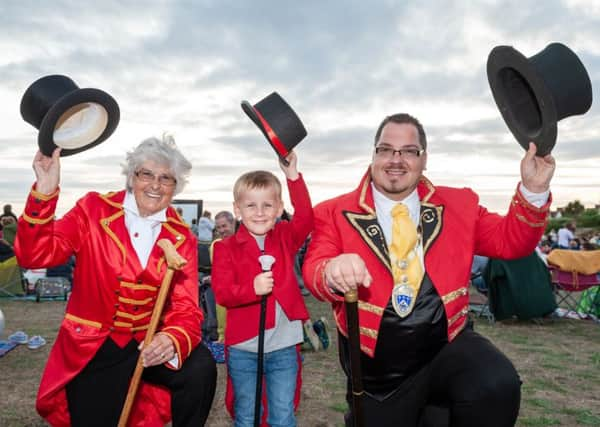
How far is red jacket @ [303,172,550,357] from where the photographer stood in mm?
2910

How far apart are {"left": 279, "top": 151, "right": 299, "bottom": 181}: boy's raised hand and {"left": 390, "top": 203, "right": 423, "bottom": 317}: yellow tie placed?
65 cm

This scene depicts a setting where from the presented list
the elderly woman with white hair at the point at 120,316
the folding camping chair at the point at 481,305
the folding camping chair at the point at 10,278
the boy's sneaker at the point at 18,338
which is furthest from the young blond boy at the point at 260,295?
the folding camping chair at the point at 10,278

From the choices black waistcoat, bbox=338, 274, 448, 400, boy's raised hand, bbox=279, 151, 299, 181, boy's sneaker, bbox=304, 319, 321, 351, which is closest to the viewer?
black waistcoat, bbox=338, 274, 448, 400

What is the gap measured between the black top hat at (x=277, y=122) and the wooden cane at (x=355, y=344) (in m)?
1.27

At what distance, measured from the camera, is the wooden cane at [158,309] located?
2794 mm

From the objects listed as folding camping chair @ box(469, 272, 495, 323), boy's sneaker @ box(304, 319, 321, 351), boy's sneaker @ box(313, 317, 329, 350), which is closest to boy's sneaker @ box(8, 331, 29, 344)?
boy's sneaker @ box(304, 319, 321, 351)

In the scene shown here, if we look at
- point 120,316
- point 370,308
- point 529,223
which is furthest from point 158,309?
point 529,223

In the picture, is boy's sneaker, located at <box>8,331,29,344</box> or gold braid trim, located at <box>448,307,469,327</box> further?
boy's sneaker, located at <box>8,331,29,344</box>

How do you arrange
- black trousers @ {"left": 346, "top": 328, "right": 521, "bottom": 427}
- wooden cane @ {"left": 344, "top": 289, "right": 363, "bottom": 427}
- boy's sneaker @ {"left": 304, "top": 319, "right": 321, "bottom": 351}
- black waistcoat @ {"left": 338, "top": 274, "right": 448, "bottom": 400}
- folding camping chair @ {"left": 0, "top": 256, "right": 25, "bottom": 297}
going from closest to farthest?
wooden cane @ {"left": 344, "top": 289, "right": 363, "bottom": 427}, black trousers @ {"left": 346, "top": 328, "right": 521, "bottom": 427}, black waistcoat @ {"left": 338, "top": 274, "right": 448, "bottom": 400}, boy's sneaker @ {"left": 304, "top": 319, "right": 321, "bottom": 351}, folding camping chair @ {"left": 0, "top": 256, "right": 25, "bottom": 297}

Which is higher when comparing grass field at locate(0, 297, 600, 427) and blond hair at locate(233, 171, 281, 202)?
blond hair at locate(233, 171, 281, 202)

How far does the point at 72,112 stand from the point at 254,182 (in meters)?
1.11

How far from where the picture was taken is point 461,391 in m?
2.72

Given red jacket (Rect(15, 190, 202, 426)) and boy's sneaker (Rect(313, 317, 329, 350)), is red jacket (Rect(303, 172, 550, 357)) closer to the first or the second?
→ red jacket (Rect(15, 190, 202, 426))

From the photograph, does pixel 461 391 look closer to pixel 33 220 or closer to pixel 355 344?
pixel 355 344
